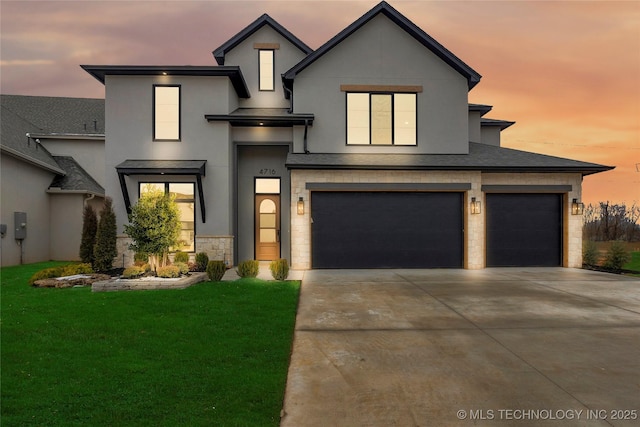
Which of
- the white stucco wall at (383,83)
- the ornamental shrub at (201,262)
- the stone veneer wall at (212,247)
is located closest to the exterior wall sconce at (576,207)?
the white stucco wall at (383,83)

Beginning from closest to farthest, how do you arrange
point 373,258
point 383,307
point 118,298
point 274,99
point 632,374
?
point 632,374, point 383,307, point 118,298, point 373,258, point 274,99

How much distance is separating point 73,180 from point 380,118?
15470 millimetres

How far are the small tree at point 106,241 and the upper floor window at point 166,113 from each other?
3.35 m

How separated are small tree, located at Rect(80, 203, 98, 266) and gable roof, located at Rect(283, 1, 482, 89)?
30.1ft

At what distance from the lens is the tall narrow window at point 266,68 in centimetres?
1912

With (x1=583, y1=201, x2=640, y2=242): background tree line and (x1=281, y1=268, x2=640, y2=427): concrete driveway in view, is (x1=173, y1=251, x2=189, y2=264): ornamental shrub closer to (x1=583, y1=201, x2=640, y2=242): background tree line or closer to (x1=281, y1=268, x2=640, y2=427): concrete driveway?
(x1=281, y1=268, x2=640, y2=427): concrete driveway

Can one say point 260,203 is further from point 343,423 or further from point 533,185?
point 343,423

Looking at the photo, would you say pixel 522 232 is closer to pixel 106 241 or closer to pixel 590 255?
pixel 590 255

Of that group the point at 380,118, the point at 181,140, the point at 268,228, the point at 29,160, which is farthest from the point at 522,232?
the point at 29,160

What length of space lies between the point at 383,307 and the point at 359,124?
9321 mm

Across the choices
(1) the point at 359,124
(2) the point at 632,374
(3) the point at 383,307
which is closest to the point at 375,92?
(1) the point at 359,124

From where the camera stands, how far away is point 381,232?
1516cm

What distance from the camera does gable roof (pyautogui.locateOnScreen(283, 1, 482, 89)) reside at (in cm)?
1573

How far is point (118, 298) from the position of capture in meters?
9.38
